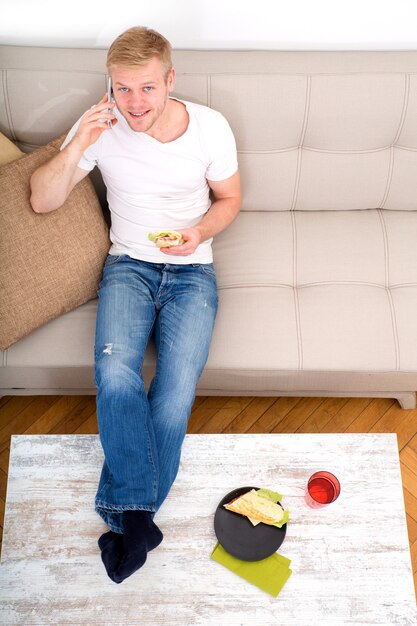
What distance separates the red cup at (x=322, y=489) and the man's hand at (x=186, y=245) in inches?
26.2

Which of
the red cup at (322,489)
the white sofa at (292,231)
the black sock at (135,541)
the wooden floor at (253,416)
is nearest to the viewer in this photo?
the black sock at (135,541)

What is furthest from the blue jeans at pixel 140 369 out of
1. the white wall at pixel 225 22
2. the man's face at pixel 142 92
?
the white wall at pixel 225 22

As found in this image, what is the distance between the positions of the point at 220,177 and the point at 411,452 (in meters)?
1.12

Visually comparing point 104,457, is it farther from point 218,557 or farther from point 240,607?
point 240,607

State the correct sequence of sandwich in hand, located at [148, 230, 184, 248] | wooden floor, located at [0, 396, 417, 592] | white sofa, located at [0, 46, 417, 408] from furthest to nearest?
1. wooden floor, located at [0, 396, 417, 592]
2. white sofa, located at [0, 46, 417, 408]
3. sandwich in hand, located at [148, 230, 184, 248]

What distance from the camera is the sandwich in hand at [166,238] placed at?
1.61 m

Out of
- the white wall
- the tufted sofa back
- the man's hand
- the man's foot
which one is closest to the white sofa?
the tufted sofa back

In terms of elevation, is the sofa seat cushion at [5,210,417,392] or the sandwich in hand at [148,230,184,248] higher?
the sandwich in hand at [148,230,184,248]

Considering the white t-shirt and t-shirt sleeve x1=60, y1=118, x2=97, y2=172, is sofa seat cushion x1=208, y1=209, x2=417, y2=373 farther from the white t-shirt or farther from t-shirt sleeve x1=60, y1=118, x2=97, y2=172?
t-shirt sleeve x1=60, y1=118, x2=97, y2=172

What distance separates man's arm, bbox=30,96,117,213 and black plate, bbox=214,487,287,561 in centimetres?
91

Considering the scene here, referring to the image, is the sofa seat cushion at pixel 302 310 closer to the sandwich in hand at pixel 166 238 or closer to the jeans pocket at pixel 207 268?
the jeans pocket at pixel 207 268

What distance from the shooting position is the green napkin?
1.38 m

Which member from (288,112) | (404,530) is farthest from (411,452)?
(288,112)

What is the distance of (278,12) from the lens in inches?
69.1
